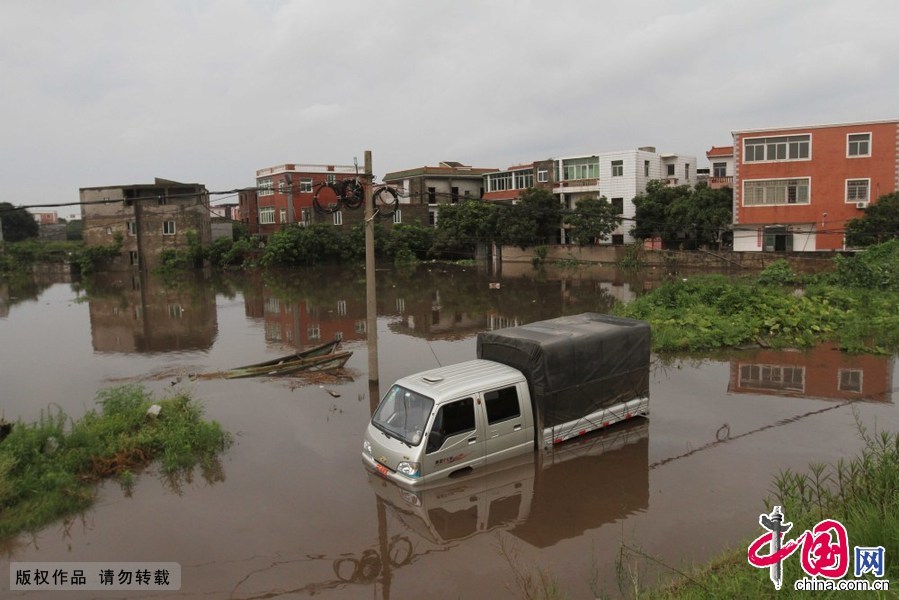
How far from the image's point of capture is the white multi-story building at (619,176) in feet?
157

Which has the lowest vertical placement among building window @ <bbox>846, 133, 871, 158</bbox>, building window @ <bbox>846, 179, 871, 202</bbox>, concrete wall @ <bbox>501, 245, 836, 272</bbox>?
concrete wall @ <bbox>501, 245, 836, 272</bbox>

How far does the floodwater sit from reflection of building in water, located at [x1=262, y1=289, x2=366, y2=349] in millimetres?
1948

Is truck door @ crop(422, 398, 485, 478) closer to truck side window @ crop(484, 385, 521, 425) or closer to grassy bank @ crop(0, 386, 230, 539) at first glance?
truck side window @ crop(484, 385, 521, 425)

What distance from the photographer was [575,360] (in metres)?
9.88

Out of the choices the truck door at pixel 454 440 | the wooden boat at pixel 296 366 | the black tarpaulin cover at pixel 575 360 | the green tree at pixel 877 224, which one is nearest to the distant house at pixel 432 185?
the green tree at pixel 877 224

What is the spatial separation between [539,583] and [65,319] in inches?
1068

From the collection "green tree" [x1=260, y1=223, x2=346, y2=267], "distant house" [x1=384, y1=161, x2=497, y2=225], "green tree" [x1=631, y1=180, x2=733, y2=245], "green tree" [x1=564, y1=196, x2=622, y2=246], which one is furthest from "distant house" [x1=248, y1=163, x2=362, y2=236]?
"green tree" [x1=631, y1=180, x2=733, y2=245]

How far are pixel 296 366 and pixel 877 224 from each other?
1237 inches

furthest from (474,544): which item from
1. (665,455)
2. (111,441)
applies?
(111,441)

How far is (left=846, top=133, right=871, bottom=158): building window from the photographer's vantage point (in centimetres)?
3487

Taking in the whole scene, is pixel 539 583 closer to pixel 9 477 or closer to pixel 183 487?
pixel 183 487

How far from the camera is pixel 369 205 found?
42.2ft

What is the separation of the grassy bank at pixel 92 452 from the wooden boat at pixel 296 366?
3.28 meters

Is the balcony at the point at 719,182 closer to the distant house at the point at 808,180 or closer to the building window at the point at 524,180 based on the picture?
the distant house at the point at 808,180
